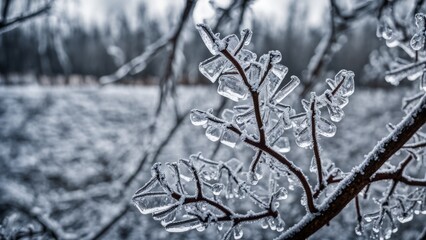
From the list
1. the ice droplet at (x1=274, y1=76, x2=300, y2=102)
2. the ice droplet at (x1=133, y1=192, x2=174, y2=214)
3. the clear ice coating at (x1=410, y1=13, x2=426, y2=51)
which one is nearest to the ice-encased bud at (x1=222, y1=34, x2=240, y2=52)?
the ice droplet at (x1=274, y1=76, x2=300, y2=102)

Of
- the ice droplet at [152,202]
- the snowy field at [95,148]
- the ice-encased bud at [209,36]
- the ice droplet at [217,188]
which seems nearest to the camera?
the ice-encased bud at [209,36]

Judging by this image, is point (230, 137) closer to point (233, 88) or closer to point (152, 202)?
point (233, 88)

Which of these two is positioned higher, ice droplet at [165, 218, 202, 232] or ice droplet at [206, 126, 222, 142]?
ice droplet at [206, 126, 222, 142]

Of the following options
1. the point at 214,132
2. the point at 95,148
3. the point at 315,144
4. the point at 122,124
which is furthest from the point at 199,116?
the point at 122,124

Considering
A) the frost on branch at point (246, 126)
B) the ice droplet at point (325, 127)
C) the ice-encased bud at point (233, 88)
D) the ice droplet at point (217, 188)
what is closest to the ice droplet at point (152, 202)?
the frost on branch at point (246, 126)

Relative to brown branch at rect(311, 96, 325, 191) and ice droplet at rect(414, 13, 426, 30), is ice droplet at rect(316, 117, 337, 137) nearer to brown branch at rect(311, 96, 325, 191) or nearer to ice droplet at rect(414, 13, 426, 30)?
brown branch at rect(311, 96, 325, 191)

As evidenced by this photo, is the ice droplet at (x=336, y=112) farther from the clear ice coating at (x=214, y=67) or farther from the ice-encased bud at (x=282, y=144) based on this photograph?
the clear ice coating at (x=214, y=67)

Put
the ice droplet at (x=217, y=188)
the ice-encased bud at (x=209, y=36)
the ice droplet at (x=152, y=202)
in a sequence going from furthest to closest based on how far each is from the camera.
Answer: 1. the ice droplet at (x=217, y=188)
2. the ice droplet at (x=152, y=202)
3. the ice-encased bud at (x=209, y=36)

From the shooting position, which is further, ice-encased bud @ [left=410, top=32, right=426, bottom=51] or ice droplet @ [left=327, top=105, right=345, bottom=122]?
ice-encased bud @ [left=410, top=32, right=426, bottom=51]
